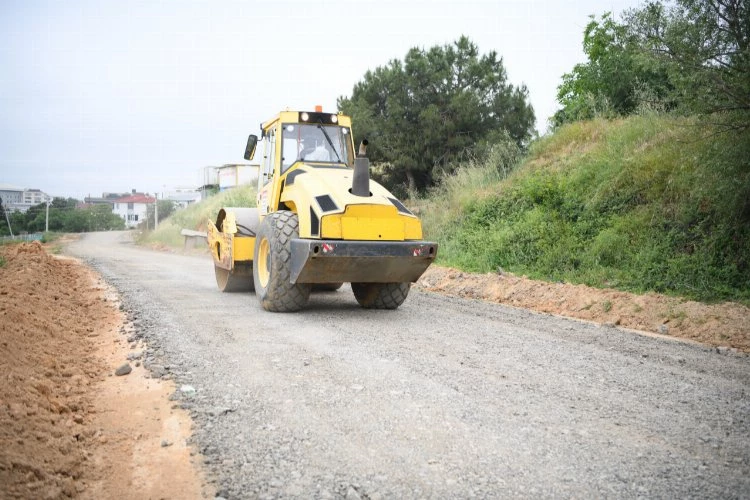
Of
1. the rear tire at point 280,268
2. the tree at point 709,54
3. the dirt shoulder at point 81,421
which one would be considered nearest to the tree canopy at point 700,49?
the tree at point 709,54

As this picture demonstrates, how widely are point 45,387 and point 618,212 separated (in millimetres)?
10166

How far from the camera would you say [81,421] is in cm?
423

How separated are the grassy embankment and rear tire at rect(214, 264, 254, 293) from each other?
15.3ft

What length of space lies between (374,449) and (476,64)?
17.7m

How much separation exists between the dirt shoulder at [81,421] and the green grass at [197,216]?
22.0 meters

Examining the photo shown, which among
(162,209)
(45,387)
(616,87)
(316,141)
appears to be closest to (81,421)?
(45,387)

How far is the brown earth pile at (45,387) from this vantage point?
3.29 m

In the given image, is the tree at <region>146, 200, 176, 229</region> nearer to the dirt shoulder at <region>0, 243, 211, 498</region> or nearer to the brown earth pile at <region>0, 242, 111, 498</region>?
the brown earth pile at <region>0, 242, 111, 498</region>

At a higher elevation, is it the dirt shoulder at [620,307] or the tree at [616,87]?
the tree at [616,87]

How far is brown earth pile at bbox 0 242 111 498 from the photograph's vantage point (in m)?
3.29

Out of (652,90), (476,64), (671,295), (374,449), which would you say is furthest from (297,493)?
(476,64)

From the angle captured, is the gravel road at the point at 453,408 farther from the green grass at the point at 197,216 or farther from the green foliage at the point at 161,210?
the green foliage at the point at 161,210

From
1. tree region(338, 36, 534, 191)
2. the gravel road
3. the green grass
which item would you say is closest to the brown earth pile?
the gravel road

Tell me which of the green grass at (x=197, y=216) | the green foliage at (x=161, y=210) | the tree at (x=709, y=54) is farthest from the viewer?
the green foliage at (x=161, y=210)
